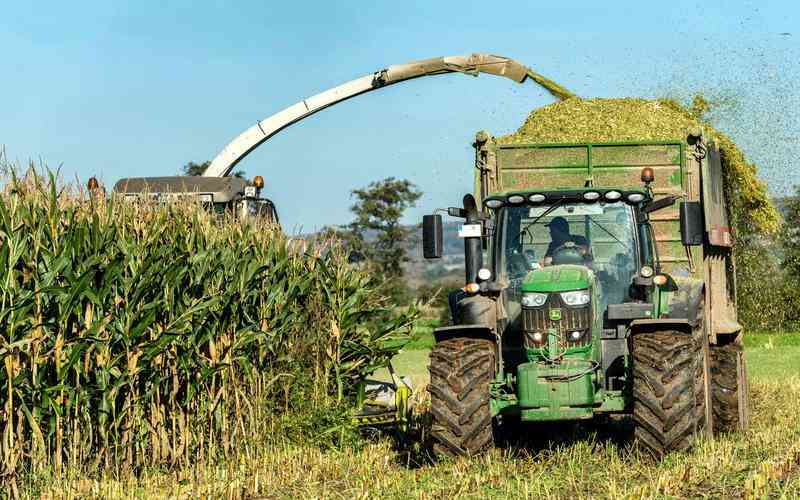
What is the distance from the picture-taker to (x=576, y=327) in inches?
369

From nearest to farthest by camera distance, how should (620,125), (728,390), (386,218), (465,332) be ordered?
(465,332) → (728,390) → (620,125) → (386,218)

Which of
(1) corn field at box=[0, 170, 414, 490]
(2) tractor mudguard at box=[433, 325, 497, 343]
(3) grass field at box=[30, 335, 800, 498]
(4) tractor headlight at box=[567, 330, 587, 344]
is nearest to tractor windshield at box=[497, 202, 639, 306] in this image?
(4) tractor headlight at box=[567, 330, 587, 344]

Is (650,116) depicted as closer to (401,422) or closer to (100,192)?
(401,422)

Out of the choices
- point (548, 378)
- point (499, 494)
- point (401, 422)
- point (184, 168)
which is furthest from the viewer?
point (184, 168)

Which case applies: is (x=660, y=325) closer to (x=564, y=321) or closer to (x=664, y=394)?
(x=664, y=394)

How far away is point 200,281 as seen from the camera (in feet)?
34.3

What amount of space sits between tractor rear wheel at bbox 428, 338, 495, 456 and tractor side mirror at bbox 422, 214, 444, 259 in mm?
999

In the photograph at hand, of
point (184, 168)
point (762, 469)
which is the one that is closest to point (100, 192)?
point (762, 469)

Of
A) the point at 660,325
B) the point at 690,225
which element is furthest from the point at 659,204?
the point at 660,325

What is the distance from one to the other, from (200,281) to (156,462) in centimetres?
163

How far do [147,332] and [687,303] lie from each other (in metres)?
4.69

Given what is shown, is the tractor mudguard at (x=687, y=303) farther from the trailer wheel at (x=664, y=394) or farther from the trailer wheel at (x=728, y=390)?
the trailer wheel at (x=728, y=390)

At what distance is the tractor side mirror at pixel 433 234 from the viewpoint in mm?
9867

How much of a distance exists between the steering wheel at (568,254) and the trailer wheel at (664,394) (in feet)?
3.43
